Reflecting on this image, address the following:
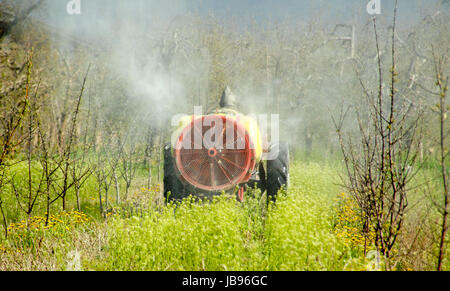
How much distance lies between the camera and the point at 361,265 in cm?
Result: 214

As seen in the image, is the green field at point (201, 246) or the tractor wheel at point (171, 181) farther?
the tractor wheel at point (171, 181)

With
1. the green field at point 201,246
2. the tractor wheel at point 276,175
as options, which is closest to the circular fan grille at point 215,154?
the green field at point 201,246

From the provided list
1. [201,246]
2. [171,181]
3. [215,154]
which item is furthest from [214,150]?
[171,181]

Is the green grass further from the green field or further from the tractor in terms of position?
the tractor

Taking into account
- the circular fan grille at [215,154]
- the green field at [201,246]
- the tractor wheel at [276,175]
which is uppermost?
the circular fan grille at [215,154]

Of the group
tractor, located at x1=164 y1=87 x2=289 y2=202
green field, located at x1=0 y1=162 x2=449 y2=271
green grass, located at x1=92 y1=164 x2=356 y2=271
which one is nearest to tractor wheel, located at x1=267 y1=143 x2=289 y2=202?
green field, located at x1=0 y1=162 x2=449 y2=271

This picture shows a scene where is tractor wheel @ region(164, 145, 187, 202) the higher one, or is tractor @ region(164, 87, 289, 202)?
tractor @ region(164, 87, 289, 202)

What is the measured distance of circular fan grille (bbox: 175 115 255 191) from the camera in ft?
10.8

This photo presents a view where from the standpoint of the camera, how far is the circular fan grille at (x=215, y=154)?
10.8 feet

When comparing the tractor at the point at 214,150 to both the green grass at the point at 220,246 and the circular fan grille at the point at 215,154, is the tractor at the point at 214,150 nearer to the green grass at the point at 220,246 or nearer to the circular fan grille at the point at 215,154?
the circular fan grille at the point at 215,154
